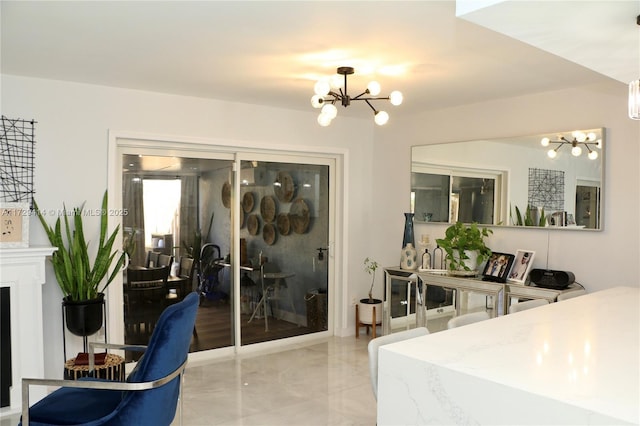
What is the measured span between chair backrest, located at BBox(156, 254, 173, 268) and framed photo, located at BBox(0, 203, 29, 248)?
1148 mm

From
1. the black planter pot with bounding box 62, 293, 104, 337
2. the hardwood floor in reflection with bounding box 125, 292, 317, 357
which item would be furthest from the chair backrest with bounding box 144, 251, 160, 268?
the black planter pot with bounding box 62, 293, 104, 337

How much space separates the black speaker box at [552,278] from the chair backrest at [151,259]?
3104mm

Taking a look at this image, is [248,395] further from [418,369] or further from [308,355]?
[418,369]

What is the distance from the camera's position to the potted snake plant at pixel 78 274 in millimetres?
3586

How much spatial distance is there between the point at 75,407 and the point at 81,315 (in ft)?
4.71

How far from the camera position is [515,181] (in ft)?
14.1

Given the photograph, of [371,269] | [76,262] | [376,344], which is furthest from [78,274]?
[371,269]

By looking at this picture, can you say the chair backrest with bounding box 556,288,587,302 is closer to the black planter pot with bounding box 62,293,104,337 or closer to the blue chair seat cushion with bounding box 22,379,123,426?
the blue chair seat cushion with bounding box 22,379,123,426

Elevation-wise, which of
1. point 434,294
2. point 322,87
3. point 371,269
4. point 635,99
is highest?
point 322,87

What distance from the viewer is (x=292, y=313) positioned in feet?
17.4

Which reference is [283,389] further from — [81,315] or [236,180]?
[236,180]

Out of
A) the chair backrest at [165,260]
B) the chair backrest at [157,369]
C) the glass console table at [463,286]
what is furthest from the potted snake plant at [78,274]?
the glass console table at [463,286]

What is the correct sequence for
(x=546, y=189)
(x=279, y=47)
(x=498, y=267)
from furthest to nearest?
1. (x=498, y=267)
2. (x=546, y=189)
3. (x=279, y=47)

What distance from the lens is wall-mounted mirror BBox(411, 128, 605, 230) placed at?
388 cm
